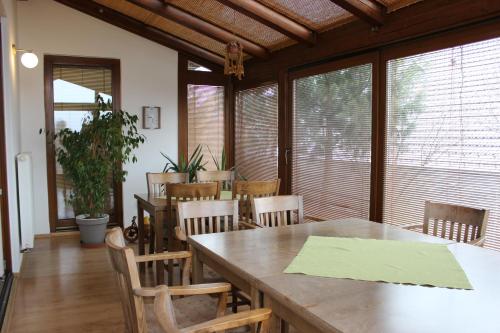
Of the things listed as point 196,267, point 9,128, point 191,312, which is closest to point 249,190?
point 196,267

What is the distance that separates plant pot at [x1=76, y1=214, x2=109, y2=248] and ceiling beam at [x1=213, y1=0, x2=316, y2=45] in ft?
9.38

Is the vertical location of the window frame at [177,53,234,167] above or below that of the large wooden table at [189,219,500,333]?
above

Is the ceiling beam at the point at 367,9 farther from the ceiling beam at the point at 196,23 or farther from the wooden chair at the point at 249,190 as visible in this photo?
the ceiling beam at the point at 196,23

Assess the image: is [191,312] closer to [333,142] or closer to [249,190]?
[249,190]

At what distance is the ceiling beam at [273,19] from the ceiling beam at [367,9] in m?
0.83

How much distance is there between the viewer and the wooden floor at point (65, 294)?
2.95m

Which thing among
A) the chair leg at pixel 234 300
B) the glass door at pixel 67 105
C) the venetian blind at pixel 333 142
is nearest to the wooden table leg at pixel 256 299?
the chair leg at pixel 234 300

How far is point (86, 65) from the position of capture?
573cm

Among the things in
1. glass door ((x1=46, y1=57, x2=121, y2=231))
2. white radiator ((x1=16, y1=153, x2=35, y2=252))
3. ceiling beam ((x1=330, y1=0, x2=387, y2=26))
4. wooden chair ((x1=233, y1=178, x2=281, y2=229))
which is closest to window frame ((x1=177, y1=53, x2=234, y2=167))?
glass door ((x1=46, y1=57, x2=121, y2=231))

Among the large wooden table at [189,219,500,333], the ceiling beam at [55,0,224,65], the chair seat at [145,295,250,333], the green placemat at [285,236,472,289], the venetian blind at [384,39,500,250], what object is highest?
the ceiling beam at [55,0,224,65]

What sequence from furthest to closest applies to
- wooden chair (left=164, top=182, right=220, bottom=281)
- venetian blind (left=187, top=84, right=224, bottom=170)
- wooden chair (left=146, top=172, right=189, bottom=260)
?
venetian blind (left=187, top=84, right=224, bottom=170) < wooden chair (left=146, top=172, right=189, bottom=260) < wooden chair (left=164, top=182, right=220, bottom=281)

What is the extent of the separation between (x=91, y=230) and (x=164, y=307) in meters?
4.28

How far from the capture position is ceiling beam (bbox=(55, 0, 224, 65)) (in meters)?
5.55

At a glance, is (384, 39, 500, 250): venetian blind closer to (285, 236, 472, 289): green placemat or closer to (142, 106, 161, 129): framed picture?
(285, 236, 472, 289): green placemat
